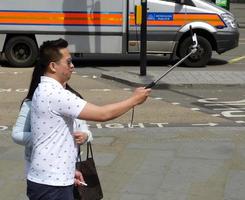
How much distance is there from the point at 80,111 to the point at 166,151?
13.0 feet

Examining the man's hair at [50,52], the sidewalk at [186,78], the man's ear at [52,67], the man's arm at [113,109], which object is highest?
the man's hair at [50,52]

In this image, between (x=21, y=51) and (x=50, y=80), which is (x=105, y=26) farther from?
(x=50, y=80)

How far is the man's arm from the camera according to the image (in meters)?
3.22

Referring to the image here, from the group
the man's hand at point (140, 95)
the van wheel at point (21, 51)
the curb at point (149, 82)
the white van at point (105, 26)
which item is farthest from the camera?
the van wheel at point (21, 51)

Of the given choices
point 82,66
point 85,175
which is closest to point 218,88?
point 82,66

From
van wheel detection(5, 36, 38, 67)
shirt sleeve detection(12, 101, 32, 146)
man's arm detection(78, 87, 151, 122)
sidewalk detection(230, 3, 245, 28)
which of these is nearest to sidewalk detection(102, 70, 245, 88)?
van wheel detection(5, 36, 38, 67)

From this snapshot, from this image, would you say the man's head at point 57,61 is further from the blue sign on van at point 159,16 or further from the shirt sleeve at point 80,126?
the blue sign on van at point 159,16

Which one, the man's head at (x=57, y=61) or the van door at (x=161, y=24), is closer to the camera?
the man's head at (x=57, y=61)

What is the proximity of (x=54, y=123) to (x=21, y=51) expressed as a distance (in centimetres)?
1213

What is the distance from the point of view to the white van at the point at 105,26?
48.4ft

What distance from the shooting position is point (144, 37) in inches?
507

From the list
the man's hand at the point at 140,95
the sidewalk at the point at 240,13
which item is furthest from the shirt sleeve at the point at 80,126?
the sidewalk at the point at 240,13

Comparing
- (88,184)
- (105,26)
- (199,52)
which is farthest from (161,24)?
(88,184)

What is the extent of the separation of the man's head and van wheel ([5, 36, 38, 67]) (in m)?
11.8
